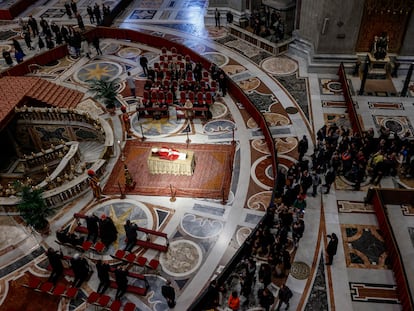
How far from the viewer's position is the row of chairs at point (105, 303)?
950 cm

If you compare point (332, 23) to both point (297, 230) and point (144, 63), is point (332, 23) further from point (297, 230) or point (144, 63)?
point (297, 230)

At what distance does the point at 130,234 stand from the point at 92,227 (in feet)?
3.92

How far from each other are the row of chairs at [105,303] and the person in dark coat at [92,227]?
80.8 inches

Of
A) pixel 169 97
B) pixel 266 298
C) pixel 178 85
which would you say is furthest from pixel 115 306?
pixel 178 85

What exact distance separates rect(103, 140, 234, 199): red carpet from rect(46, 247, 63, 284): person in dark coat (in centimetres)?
327

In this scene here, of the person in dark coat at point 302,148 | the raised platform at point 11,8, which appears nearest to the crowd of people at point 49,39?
the raised platform at point 11,8

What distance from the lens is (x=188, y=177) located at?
1349cm

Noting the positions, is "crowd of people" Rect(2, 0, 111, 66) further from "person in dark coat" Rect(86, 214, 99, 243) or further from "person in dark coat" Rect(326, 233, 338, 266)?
"person in dark coat" Rect(326, 233, 338, 266)

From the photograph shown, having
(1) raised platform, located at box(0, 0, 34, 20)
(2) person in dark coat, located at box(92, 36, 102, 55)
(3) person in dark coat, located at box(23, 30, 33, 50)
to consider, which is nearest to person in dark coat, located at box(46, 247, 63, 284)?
(2) person in dark coat, located at box(92, 36, 102, 55)

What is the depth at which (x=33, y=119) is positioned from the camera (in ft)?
52.1

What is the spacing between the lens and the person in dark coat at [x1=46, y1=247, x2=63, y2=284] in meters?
10.1

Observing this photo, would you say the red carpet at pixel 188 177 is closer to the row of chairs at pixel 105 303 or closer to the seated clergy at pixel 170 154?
the seated clergy at pixel 170 154

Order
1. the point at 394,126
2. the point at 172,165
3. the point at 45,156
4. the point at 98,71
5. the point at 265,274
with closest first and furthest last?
the point at 265,274
the point at 172,165
the point at 394,126
the point at 45,156
the point at 98,71

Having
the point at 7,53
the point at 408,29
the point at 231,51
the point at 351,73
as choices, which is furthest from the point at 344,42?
the point at 7,53
